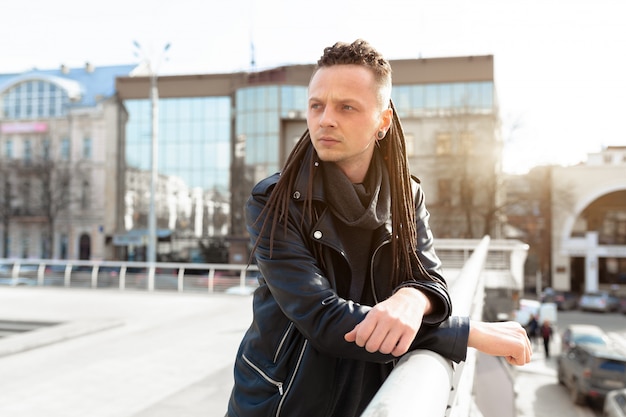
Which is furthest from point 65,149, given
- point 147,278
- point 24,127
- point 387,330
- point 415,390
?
point 415,390

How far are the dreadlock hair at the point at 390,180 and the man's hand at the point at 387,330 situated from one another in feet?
0.79

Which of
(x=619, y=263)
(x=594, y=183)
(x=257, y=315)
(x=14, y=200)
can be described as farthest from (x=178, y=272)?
(x=619, y=263)

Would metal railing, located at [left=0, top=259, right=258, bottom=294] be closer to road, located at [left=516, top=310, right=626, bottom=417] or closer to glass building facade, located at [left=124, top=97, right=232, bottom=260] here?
road, located at [left=516, top=310, right=626, bottom=417]

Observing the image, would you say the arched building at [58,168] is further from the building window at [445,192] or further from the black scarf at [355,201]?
the black scarf at [355,201]

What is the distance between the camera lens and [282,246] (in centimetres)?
145

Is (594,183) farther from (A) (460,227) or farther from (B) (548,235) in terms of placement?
(A) (460,227)

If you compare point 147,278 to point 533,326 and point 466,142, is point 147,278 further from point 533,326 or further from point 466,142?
point 466,142

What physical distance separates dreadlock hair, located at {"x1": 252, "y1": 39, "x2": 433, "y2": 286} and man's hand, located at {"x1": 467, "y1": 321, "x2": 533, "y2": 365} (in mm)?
196

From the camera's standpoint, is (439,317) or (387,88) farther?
(387,88)

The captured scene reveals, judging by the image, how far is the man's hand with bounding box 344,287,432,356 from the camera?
1292mm

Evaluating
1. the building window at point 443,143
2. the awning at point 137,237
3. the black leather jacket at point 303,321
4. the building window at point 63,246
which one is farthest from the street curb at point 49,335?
the building window at point 63,246

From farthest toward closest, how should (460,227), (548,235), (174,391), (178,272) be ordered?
1. (548,235)
2. (460,227)
3. (178,272)
4. (174,391)

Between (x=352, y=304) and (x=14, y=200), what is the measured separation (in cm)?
4863

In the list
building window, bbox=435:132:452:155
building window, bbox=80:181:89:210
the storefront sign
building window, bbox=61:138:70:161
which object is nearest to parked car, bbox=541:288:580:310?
building window, bbox=435:132:452:155
